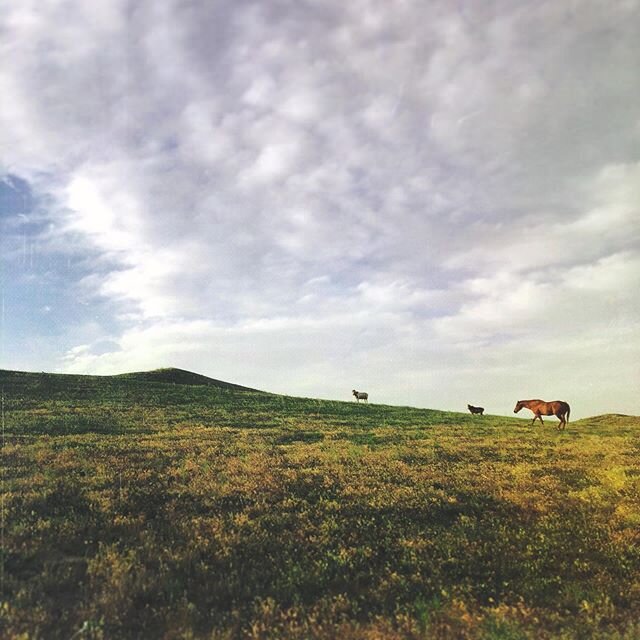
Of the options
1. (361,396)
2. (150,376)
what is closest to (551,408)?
(361,396)

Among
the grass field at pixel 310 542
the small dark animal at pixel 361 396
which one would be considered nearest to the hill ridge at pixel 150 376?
the small dark animal at pixel 361 396

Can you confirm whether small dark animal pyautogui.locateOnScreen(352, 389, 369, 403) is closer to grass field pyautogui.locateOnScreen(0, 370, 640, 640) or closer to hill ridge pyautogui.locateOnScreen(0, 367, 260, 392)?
hill ridge pyautogui.locateOnScreen(0, 367, 260, 392)

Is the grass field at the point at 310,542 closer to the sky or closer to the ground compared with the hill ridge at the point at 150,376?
closer to the ground

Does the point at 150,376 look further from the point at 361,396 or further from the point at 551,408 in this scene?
the point at 551,408

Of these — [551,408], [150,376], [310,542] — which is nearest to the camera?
[310,542]

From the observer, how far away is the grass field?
816cm

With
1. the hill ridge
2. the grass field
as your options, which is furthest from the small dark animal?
the grass field

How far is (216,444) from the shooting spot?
23125mm

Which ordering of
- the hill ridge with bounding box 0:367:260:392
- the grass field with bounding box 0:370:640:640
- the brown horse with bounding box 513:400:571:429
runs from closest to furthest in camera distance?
the grass field with bounding box 0:370:640:640
the brown horse with bounding box 513:400:571:429
the hill ridge with bounding box 0:367:260:392

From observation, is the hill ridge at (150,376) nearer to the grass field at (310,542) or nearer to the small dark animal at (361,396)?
the small dark animal at (361,396)

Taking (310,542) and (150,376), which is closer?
(310,542)

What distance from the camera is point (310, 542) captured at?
11008 millimetres

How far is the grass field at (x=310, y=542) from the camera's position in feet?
26.8

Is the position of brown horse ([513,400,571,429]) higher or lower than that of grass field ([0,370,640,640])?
higher
